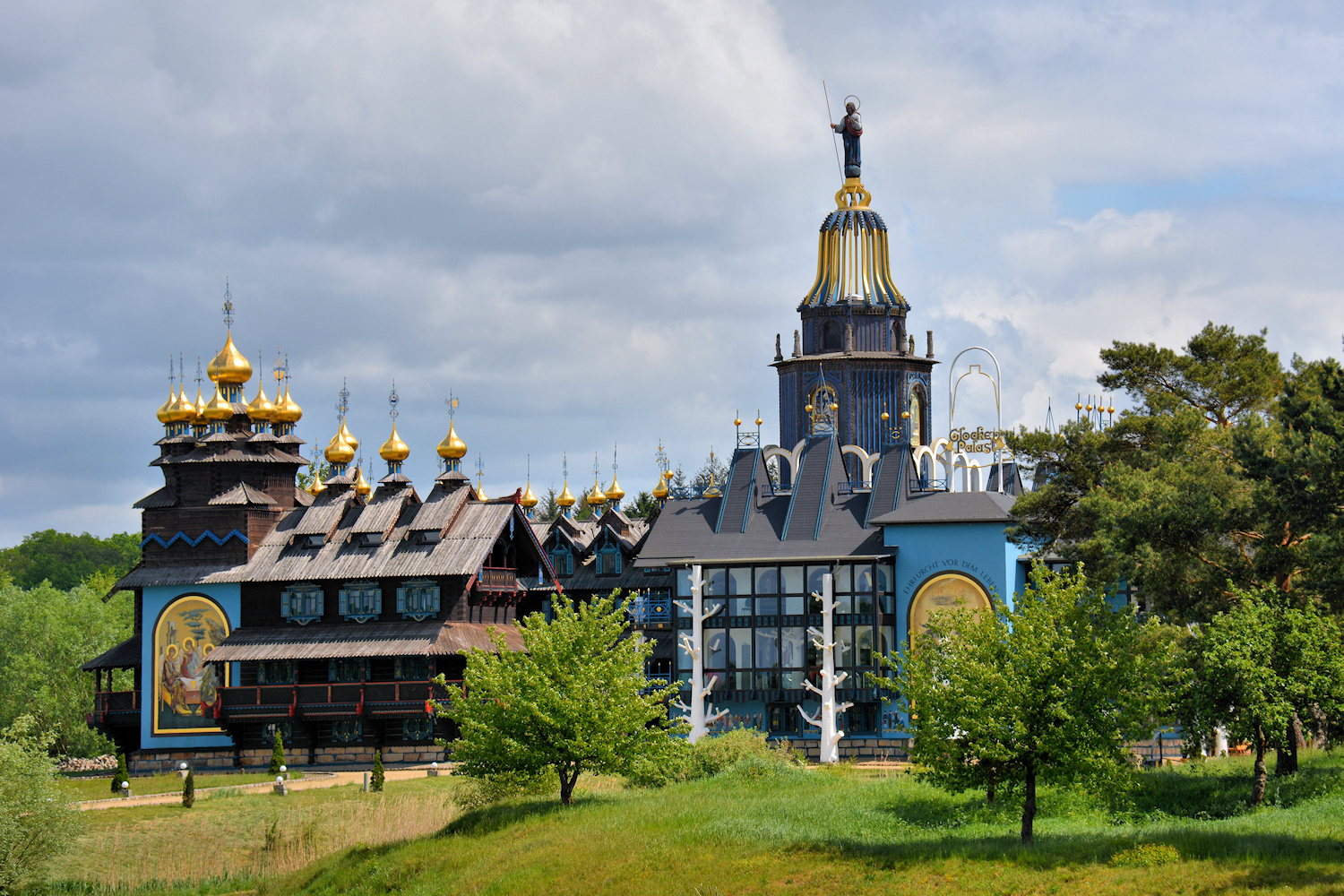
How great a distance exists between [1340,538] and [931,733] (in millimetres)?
9725

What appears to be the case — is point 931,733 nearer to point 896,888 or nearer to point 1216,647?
point 896,888

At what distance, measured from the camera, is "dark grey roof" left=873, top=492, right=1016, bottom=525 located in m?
55.6

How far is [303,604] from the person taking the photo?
62.1 metres

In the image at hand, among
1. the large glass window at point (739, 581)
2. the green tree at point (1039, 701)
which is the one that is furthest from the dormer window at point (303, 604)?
the green tree at point (1039, 701)

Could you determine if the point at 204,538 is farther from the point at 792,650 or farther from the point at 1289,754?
the point at 1289,754

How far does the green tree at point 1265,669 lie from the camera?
121 ft

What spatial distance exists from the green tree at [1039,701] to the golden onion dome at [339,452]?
38684mm

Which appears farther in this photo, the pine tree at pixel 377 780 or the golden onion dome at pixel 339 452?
the golden onion dome at pixel 339 452

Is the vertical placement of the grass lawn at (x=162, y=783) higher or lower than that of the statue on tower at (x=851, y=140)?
lower

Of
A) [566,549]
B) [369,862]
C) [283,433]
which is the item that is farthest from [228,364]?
[369,862]

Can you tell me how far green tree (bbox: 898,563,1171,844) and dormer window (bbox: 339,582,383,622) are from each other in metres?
31.1

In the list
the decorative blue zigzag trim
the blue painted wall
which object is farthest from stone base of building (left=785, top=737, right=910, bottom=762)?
the decorative blue zigzag trim

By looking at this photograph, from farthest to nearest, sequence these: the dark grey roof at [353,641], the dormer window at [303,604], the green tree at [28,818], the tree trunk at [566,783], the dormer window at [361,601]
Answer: the dormer window at [303,604] → the dormer window at [361,601] → the dark grey roof at [353,641] → the tree trunk at [566,783] → the green tree at [28,818]

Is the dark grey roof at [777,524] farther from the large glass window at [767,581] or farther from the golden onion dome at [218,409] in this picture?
the golden onion dome at [218,409]
